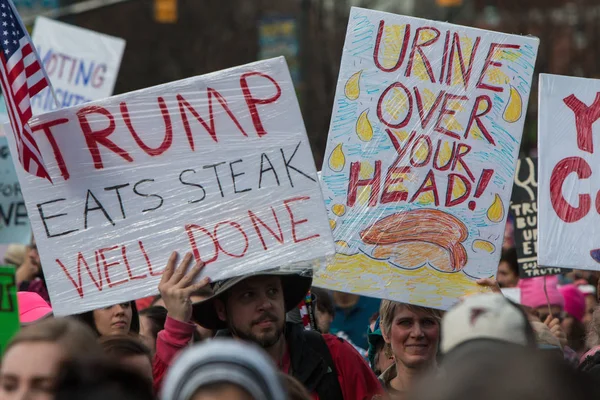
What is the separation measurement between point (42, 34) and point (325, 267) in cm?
673

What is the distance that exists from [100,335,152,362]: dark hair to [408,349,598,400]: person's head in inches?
69.9

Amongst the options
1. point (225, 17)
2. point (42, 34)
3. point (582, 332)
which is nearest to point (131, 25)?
point (225, 17)

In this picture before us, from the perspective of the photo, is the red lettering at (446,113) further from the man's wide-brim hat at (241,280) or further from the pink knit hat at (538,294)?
the pink knit hat at (538,294)

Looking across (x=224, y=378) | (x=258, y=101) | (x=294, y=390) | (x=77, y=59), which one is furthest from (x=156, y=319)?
(x=77, y=59)

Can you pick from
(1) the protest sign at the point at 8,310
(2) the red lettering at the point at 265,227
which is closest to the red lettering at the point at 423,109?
(2) the red lettering at the point at 265,227

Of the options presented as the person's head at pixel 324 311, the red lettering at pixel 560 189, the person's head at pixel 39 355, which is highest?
the person's head at pixel 39 355

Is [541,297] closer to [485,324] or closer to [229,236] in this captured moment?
[229,236]

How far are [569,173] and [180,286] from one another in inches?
79.8

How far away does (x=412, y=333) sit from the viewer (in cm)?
534

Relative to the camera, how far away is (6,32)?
542cm

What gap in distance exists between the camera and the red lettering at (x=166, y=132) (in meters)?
4.94

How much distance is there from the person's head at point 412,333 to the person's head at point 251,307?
A: 1.77 feet

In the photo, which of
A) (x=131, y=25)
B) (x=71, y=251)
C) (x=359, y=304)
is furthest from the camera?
(x=131, y=25)

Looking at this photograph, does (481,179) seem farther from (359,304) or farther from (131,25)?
(131,25)
